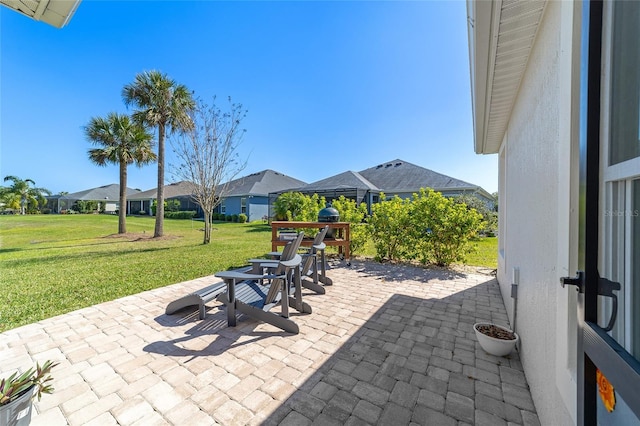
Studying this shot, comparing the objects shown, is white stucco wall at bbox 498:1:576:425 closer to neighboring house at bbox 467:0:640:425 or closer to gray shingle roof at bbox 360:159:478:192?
neighboring house at bbox 467:0:640:425

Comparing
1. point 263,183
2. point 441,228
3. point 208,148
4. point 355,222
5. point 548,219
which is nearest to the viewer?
Result: point 548,219

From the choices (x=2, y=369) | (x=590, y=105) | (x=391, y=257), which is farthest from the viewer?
(x=391, y=257)

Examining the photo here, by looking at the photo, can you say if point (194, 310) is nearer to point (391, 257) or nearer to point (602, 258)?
point (602, 258)

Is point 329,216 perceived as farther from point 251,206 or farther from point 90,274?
point 251,206

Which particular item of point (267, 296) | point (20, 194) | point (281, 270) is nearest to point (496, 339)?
point (281, 270)

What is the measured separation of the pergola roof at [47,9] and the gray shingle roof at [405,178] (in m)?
19.6

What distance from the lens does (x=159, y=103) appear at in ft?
42.9

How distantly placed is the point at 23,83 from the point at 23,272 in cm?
846

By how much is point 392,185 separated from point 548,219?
2131cm

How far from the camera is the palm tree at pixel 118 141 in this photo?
14883 millimetres

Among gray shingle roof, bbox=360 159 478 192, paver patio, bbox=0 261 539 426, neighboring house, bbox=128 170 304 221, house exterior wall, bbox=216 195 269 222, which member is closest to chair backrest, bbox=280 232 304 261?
paver patio, bbox=0 261 539 426

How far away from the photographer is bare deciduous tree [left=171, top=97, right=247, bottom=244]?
11805 millimetres

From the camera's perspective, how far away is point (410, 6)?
18.7 ft

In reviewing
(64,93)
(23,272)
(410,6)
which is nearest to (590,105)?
(410,6)
